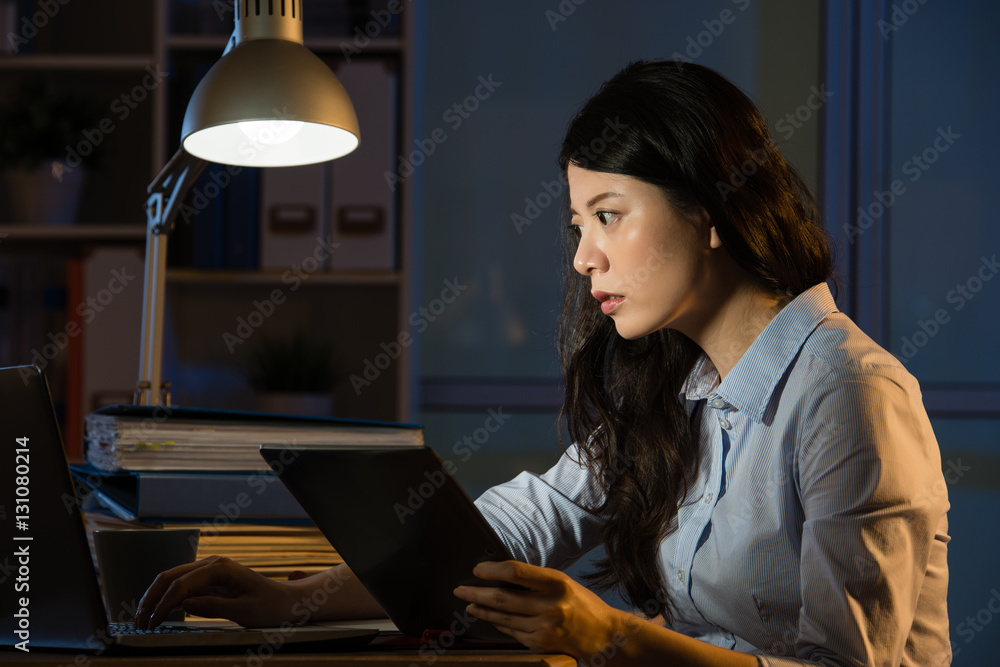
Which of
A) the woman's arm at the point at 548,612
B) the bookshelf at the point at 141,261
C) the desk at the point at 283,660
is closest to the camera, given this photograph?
the desk at the point at 283,660

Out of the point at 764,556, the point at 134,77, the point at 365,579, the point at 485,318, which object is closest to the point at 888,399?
the point at 764,556

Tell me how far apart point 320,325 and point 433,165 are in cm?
57

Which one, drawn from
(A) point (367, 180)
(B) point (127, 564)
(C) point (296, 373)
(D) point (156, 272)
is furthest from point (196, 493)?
(A) point (367, 180)

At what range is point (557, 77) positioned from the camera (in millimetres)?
2506

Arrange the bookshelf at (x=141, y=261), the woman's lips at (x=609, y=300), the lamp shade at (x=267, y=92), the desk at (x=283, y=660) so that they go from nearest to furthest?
the desk at (x=283, y=660), the lamp shade at (x=267, y=92), the woman's lips at (x=609, y=300), the bookshelf at (x=141, y=261)

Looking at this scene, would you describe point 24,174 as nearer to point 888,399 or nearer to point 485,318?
point 485,318

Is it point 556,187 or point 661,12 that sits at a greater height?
point 661,12

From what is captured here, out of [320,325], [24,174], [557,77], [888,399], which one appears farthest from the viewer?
[557,77]

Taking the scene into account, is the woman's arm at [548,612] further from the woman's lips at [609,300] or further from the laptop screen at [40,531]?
the woman's lips at [609,300]

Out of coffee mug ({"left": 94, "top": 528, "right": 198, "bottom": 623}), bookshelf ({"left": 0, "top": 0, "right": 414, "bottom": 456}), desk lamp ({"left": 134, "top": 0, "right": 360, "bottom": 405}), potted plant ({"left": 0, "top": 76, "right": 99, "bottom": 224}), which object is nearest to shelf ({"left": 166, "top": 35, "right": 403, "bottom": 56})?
bookshelf ({"left": 0, "top": 0, "right": 414, "bottom": 456})

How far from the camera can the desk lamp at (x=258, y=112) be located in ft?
3.30

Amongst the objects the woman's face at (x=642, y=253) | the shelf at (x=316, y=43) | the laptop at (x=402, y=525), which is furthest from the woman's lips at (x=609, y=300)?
the shelf at (x=316, y=43)

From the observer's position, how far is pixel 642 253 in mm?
1073

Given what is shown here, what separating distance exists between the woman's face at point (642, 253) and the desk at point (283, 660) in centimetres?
55
